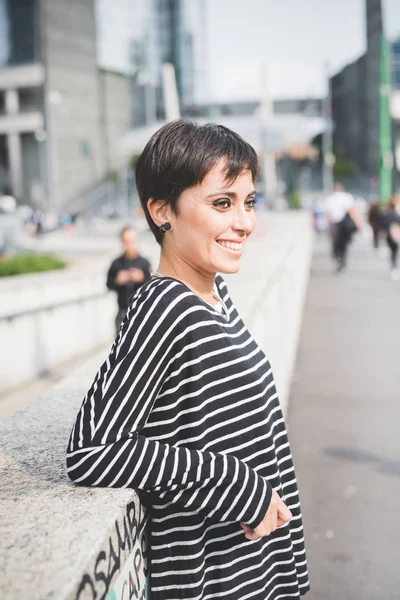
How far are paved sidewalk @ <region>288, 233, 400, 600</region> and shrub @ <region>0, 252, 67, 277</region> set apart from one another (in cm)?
400

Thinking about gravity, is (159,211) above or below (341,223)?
above

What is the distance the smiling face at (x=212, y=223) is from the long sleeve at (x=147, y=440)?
175 millimetres

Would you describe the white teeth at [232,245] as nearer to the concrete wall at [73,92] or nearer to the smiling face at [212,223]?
the smiling face at [212,223]

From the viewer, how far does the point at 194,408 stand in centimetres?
158

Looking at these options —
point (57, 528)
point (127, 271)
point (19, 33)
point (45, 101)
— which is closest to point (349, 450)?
point (127, 271)

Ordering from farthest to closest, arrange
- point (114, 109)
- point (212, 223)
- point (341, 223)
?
point (114, 109)
point (341, 223)
point (212, 223)

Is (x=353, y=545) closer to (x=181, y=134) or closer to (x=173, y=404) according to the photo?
(x=173, y=404)

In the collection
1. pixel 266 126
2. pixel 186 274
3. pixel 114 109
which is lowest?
pixel 186 274

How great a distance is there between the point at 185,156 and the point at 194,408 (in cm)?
58

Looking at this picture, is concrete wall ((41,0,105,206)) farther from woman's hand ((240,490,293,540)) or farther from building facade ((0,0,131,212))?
woman's hand ((240,490,293,540))

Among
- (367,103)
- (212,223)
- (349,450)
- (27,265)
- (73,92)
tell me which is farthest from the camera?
(367,103)

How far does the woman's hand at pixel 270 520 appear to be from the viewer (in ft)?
5.35

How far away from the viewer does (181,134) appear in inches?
65.0

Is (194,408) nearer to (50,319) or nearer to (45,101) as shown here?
(50,319)
